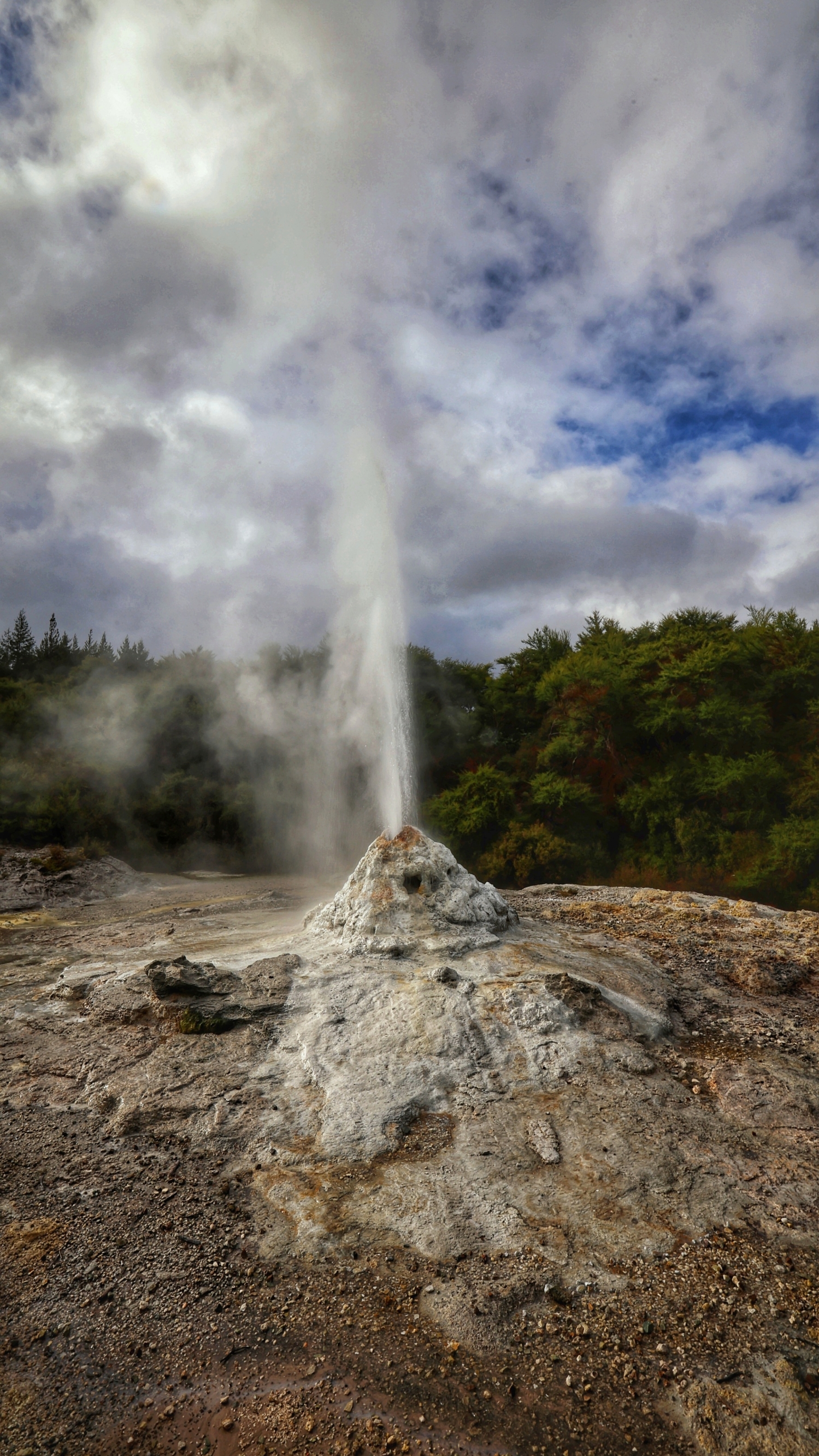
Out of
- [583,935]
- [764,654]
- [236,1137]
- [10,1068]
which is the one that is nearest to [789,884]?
[764,654]

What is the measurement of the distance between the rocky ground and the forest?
7348mm

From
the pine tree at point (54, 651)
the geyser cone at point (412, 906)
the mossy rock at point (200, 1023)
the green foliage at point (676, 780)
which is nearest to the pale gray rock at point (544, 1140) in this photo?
the geyser cone at point (412, 906)

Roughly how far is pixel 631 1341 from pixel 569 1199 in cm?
79

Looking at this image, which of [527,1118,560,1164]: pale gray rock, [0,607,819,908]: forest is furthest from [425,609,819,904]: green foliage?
[527,1118,560,1164]: pale gray rock

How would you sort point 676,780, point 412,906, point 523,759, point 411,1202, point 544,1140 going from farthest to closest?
point 523,759 → point 676,780 → point 412,906 → point 544,1140 → point 411,1202

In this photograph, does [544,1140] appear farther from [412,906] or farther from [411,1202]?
[412,906]

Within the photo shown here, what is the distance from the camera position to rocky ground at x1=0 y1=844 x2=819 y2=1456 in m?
2.64

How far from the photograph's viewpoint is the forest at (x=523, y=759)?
1356cm

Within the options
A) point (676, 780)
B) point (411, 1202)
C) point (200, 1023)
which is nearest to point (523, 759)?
point (676, 780)

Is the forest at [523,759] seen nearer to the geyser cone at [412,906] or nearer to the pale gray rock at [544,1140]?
the geyser cone at [412,906]

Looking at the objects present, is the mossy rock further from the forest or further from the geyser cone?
the forest

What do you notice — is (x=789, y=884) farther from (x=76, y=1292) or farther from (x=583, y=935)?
(x=76, y=1292)

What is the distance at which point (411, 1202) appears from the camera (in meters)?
3.66

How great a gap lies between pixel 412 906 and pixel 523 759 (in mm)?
9813
